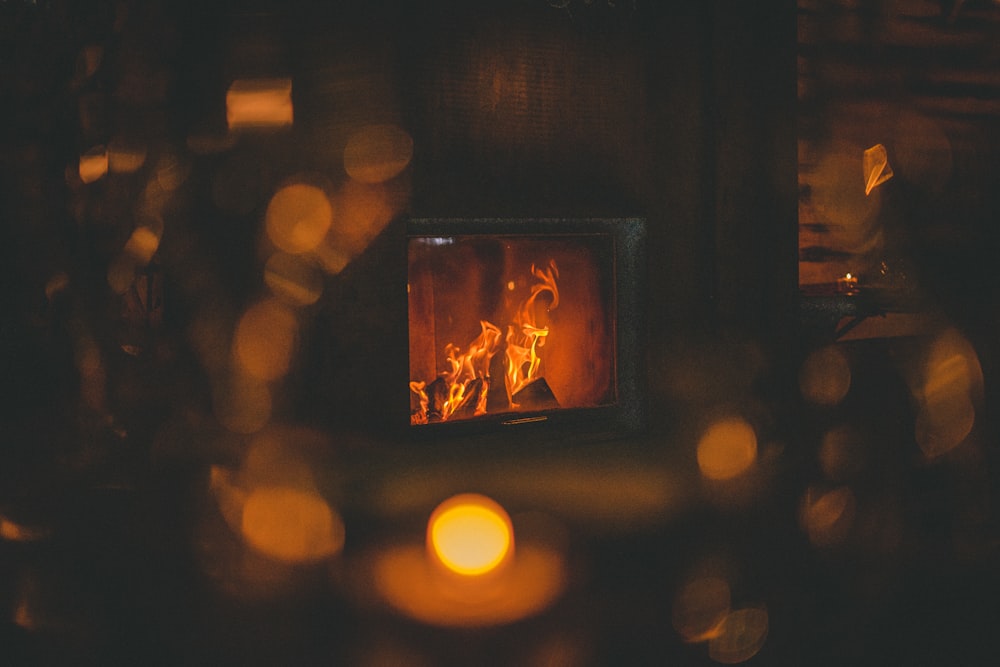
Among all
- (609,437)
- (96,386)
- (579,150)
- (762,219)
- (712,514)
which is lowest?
(712,514)

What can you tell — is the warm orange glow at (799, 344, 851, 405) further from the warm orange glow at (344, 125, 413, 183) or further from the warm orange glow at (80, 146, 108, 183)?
the warm orange glow at (80, 146, 108, 183)

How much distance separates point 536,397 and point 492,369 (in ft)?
0.86

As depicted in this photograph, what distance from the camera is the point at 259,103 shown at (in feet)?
11.3

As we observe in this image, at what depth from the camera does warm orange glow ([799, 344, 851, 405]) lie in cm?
448

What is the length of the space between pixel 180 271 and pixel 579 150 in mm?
1765

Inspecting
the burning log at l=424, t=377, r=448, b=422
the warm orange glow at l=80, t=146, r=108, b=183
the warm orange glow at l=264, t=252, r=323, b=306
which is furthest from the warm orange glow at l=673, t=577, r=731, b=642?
the warm orange glow at l=80, t=146, r=108, b=183

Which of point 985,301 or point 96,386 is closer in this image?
point 96,386

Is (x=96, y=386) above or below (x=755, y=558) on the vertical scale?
above

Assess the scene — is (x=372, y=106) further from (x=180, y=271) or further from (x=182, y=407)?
(x=182, y=407)

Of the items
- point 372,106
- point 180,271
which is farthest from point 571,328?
point 180,271

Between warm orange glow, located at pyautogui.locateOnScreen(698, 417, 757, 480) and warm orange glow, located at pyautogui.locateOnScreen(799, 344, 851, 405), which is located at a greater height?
warm orange glow, located at pyautogui.locateOnScreen(799, 344, 851, 405)

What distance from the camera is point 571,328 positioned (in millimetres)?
4117

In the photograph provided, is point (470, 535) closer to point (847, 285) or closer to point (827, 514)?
point (827, 514)

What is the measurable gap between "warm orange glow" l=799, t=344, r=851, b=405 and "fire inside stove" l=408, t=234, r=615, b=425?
3.51ft
